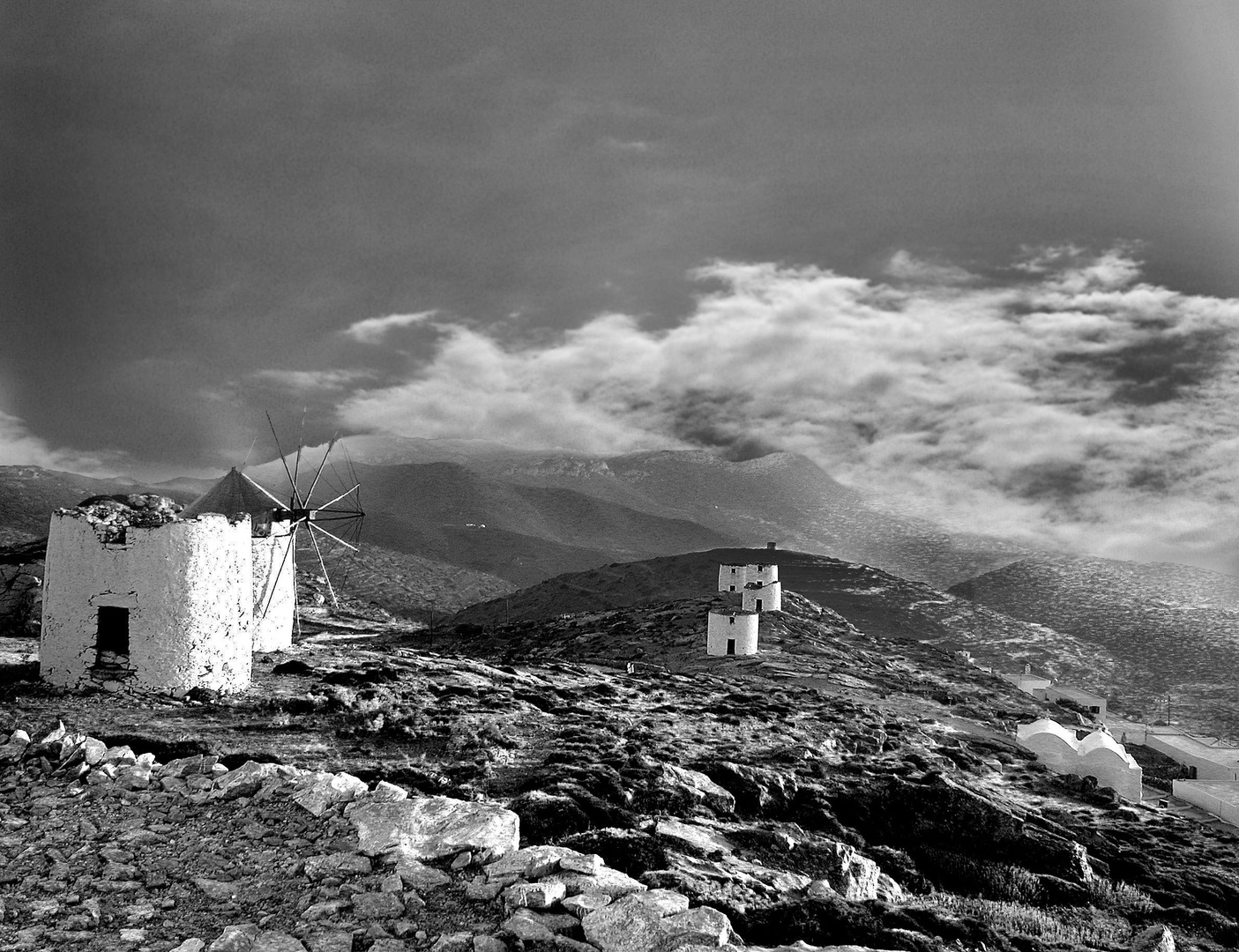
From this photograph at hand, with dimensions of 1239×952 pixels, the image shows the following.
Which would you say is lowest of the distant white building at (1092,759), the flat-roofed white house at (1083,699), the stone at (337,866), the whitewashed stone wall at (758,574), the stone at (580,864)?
the flat-roofed white house at (1083,699)

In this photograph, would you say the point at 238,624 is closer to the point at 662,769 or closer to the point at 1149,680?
the point at 662,769

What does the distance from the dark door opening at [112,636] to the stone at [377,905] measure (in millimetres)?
10365

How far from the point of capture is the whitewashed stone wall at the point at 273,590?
22.0m

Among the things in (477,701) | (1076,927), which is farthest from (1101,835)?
(477,701)

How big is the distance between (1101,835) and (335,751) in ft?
49.0

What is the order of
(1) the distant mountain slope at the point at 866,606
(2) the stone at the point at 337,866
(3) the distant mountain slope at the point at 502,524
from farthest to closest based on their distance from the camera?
1. (3) the distant mountain slope at the point at 502,524
2. (1) the distant mountain slope at the point at 866,606
3. (2) the stone at the point at 337,866

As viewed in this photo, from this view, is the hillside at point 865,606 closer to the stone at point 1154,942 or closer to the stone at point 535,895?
the stone at point 1154,942

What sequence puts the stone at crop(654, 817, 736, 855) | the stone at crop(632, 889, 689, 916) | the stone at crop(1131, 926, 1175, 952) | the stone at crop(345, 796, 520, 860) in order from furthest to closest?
1. the stone at crop(654, 817, 736, 855)
2. the stone at crop(1131, 926, 1175, 952)
3. the stone at crop(345, 796, 520, 860)
4. the stone at crop(632, 889, 689, 916)

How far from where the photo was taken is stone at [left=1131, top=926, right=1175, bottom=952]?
784 cm

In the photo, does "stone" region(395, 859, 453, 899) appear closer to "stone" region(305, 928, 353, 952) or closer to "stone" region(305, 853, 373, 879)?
"stone" region(305, 853, 373, 879)

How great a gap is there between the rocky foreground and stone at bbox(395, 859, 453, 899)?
0.02 meters

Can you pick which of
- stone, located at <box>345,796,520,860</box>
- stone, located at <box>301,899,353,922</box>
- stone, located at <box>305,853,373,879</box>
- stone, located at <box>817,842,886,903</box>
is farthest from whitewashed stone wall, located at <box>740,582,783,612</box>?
stone, located at <box>301,899,353,922</box>

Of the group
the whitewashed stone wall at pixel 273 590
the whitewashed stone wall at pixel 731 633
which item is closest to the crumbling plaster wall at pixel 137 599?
the whitewashed stone wall at pixel 273 590

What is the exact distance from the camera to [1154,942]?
7.98 m
